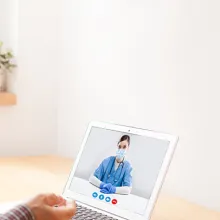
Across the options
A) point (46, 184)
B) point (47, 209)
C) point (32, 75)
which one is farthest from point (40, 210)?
point (32, 75)

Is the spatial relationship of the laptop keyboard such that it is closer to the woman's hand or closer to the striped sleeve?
the woman's hand

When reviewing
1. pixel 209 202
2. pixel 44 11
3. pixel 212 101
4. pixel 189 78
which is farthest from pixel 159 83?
pixel 44 11

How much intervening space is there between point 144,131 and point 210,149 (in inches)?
12.9

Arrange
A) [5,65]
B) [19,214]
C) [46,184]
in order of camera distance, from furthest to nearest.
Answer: [5,65], [46,184], [19,214]

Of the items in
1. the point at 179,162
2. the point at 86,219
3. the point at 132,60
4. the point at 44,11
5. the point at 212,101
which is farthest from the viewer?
the point at 44,11

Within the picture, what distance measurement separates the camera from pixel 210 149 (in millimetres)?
1408

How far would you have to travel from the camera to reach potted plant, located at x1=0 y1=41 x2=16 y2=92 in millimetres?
2131

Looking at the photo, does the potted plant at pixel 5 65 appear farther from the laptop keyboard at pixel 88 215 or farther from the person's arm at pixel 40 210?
the person's arm at pixel 40 210

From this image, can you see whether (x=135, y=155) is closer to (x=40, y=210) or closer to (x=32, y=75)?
(x=40, y=210)

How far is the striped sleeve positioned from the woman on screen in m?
0.44

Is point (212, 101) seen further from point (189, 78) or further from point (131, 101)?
point (131, 101)

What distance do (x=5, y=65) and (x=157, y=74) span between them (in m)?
0.83

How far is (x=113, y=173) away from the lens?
116 cm

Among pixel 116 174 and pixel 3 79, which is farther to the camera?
pixel 3 79
